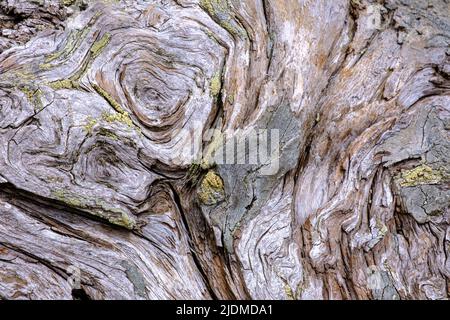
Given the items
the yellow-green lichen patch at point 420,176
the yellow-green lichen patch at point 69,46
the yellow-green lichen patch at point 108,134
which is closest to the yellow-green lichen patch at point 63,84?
the yellow-green lichen patch at point 69,46

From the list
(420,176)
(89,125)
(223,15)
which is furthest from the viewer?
(223,15)

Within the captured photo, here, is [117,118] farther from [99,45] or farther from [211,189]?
[211,189]

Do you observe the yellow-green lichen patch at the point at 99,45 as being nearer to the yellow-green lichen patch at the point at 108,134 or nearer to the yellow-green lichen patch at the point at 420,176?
the yellow-green lichen patch at the point at 108,134

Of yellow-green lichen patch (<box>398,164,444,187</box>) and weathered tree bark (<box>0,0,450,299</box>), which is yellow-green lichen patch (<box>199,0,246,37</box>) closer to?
weathered tree bark (<box>0,0,450,299</box>)

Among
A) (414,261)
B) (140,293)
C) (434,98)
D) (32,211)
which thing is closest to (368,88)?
(434,98)

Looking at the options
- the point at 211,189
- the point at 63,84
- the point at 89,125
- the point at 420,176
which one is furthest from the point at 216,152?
the point at 420,176
